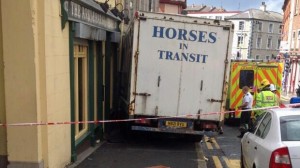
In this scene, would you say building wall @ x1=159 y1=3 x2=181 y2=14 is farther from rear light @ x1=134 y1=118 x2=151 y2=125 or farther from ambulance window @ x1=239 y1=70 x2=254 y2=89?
rear light @ x1=134 y1=118 x2=151 y2=125

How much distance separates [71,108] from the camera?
24.2 ft

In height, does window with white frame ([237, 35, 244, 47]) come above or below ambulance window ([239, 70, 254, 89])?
above

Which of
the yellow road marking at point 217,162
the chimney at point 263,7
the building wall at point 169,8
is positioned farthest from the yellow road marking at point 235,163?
the chimney at point 263,7

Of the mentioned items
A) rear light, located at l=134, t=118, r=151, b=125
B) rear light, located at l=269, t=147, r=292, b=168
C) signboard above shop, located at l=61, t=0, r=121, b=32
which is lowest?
rear light, located at l=134, t=118, r=151, b=125

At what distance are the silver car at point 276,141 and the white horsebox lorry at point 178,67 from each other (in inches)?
106

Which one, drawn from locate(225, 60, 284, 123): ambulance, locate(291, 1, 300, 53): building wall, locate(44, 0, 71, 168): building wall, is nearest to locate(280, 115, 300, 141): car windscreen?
locate(44, 0, 71, 168): building wall

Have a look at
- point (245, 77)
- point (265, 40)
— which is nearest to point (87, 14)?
point (245, 77)

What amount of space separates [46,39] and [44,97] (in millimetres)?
905

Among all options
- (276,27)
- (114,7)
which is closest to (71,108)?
(114,7)

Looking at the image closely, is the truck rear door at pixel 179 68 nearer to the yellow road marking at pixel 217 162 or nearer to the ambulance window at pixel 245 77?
the yellow road marking at pixel 217 162

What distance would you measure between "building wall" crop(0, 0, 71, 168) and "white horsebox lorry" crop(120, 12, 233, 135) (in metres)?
2.94

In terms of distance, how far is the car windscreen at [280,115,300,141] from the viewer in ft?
16.0

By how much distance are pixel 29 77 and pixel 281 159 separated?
372 centimetres

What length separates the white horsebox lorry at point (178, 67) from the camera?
A: 880 cm
